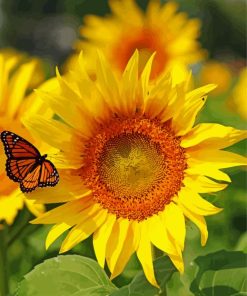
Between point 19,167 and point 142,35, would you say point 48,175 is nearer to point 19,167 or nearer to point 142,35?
point 19,167

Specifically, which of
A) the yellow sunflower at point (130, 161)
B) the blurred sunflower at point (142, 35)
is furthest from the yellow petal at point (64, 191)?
the blurred sunflower at point (142, 35)

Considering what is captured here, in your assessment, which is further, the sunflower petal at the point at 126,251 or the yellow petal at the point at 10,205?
the yellow petal at the point at 10,205

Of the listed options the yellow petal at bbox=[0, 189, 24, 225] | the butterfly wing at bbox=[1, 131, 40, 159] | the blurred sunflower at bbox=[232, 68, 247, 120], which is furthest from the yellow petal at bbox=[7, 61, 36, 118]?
the blurred sunflower at bbox=[232, 68, 247, 120]

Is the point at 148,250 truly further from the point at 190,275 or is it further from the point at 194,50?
the point at 194,50

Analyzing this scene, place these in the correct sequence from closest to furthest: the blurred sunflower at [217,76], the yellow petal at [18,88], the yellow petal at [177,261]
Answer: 1. the yellow petal at [177,261]
2. the yellow petal at [18,88]
3. the blurred sunflower at [217,76]

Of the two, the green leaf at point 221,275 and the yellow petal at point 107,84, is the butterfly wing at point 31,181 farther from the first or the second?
the green leaf at point 221,275

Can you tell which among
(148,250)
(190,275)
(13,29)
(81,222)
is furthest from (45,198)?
→ (13,29)

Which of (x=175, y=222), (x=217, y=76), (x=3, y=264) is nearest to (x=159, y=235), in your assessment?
(x=175, y=222)
